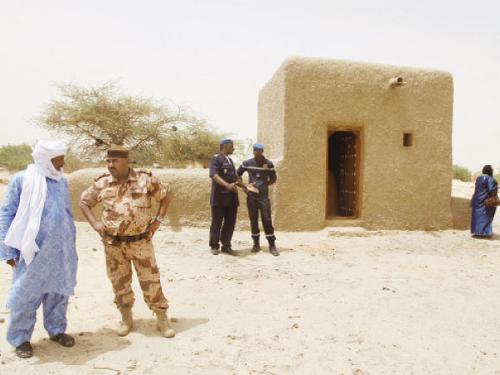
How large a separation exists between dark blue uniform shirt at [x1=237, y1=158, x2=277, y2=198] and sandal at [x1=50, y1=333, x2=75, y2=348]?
11.4 ft

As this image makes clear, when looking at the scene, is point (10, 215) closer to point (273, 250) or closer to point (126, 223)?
point (126, 223)

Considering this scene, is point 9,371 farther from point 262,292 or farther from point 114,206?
point 262,292

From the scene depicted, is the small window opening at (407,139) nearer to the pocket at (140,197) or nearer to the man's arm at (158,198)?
the man's arm at (158,198)

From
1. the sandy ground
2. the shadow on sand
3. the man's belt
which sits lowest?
the sandy ground

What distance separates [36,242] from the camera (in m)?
2.85

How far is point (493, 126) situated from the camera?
56156mm

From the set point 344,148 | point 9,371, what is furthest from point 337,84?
point 9,371

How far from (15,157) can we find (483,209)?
25.3 m

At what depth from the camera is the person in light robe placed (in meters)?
2.79

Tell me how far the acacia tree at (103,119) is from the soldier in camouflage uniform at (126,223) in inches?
588

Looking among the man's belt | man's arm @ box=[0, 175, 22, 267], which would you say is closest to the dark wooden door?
the man's belt

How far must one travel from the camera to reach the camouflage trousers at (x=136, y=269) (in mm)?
3127

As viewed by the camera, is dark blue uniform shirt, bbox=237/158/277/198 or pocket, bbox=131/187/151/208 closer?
pocket, bbox=131/187/151/208

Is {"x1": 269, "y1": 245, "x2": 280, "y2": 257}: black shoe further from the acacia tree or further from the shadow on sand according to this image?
the acacia tree
